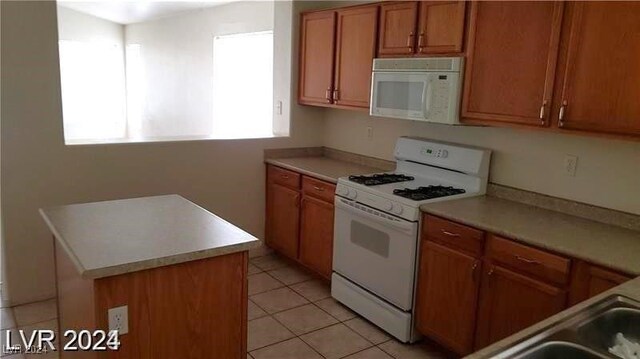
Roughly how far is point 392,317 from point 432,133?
1.32 m

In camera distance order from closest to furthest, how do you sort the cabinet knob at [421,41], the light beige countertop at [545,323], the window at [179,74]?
the light beige countertop at [545,323] → the cabinet knob at [421,41] → the window at [179,74]

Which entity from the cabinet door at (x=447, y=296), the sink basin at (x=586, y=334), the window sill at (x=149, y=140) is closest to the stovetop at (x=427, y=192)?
the cabinet door at (x=447, y=296)

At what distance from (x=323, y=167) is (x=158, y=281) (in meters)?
2.27

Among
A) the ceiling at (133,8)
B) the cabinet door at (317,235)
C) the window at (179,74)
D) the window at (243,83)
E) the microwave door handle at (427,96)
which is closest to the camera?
the microwave door handle at (427,96)

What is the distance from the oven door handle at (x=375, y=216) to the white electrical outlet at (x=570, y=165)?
2.93ft

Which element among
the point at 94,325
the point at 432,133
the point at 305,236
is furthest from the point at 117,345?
the point at 432,133

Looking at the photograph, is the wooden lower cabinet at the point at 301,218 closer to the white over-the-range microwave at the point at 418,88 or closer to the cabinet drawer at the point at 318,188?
the cabinet drawer at the point at 318,188

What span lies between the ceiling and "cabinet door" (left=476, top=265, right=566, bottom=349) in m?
4.21

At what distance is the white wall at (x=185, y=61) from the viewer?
5348mm

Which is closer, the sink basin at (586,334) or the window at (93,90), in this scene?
the sink basin at (586,334)

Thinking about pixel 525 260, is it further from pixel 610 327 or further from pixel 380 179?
pixel 380 179

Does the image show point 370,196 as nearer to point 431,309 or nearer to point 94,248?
point 431,309

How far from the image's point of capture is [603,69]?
2.25 meters

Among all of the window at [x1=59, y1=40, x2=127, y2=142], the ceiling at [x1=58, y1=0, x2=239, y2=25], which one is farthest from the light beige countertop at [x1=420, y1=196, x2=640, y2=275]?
the window at [x1=59, y1=40, x2=127, y2=142]
